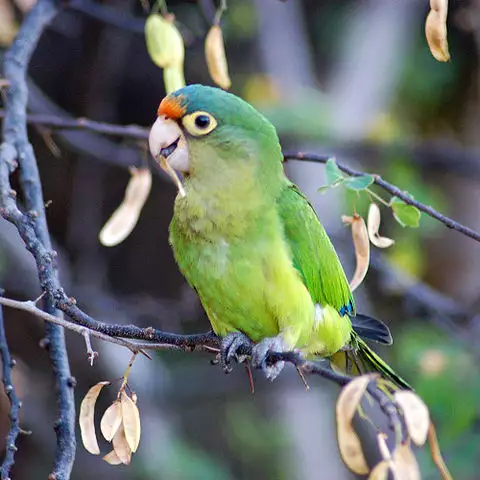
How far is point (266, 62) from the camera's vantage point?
4.36 m

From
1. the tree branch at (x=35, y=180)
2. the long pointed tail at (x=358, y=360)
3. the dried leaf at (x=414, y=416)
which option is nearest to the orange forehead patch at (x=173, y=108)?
the tree branch at (x=35, y=180)

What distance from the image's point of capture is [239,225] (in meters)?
1.79

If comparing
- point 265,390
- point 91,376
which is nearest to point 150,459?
point 91,376

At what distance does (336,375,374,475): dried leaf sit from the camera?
1.12 metres

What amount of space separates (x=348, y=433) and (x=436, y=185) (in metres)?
3.69

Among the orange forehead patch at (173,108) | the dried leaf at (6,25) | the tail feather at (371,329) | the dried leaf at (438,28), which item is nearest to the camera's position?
the dried leaf at (438,28)

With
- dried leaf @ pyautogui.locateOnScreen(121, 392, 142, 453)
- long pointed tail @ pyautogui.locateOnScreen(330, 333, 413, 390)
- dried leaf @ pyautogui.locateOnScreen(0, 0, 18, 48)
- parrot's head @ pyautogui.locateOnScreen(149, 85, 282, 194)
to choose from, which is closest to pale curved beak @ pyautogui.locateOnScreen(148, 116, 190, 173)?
parrot's head @ pyautogui.locateOnScreen(149, 85, 282, 194)

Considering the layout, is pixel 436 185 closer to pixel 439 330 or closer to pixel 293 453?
pixel 439 330

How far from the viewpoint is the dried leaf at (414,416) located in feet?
3.54

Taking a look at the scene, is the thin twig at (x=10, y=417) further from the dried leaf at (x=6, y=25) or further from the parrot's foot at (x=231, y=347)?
the dried leaf at (x=6, y=25)

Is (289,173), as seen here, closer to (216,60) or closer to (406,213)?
(216,60)

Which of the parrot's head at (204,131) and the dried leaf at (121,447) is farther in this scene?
the parrot's head at (204,131)

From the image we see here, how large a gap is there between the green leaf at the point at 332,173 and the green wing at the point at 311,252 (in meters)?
0.21

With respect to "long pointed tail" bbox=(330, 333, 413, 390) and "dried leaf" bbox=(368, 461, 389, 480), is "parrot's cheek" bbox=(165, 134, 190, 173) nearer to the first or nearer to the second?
"long pointed tail" bbox=(330, 333, 413, 390)
